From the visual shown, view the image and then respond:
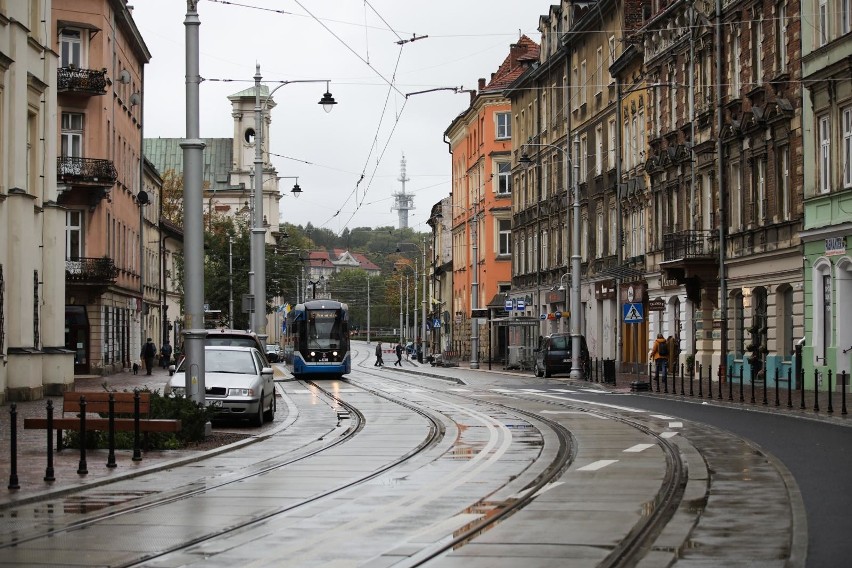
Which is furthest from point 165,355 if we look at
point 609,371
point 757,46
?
point 757,46

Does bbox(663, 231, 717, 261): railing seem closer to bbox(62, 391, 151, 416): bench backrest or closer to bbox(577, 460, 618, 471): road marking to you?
bbox(62, 391, 151, 416): bench backrest

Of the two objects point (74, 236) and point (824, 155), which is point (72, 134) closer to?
point (74, 236)

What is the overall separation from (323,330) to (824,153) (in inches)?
1094

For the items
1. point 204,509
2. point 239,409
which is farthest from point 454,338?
point 204,509

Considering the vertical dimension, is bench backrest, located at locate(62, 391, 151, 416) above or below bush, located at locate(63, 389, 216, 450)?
above

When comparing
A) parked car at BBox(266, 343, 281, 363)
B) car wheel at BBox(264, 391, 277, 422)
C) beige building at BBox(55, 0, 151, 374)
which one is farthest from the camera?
beige building at BBox(55, 0, 151, 374)

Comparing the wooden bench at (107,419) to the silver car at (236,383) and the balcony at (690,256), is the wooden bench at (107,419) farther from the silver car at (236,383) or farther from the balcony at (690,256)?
the balcony at (690,256)

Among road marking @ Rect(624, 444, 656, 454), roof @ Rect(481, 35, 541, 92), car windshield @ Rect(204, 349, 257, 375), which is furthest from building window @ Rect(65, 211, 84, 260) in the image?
road marking @ Rect(624, 444, 656, 454)

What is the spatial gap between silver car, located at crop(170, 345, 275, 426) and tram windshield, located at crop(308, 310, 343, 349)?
32576 mm

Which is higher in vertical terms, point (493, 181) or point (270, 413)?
point (493, 181)

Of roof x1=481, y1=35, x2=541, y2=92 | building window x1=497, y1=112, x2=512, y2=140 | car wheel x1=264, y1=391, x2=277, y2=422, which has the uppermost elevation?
roof x1=481, y1=35, x2=541, y2=92

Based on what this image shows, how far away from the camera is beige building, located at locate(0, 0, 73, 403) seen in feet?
113

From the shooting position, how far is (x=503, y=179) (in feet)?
317

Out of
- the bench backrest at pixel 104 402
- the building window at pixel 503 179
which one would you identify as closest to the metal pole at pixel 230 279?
the building window at pixel 503 179
